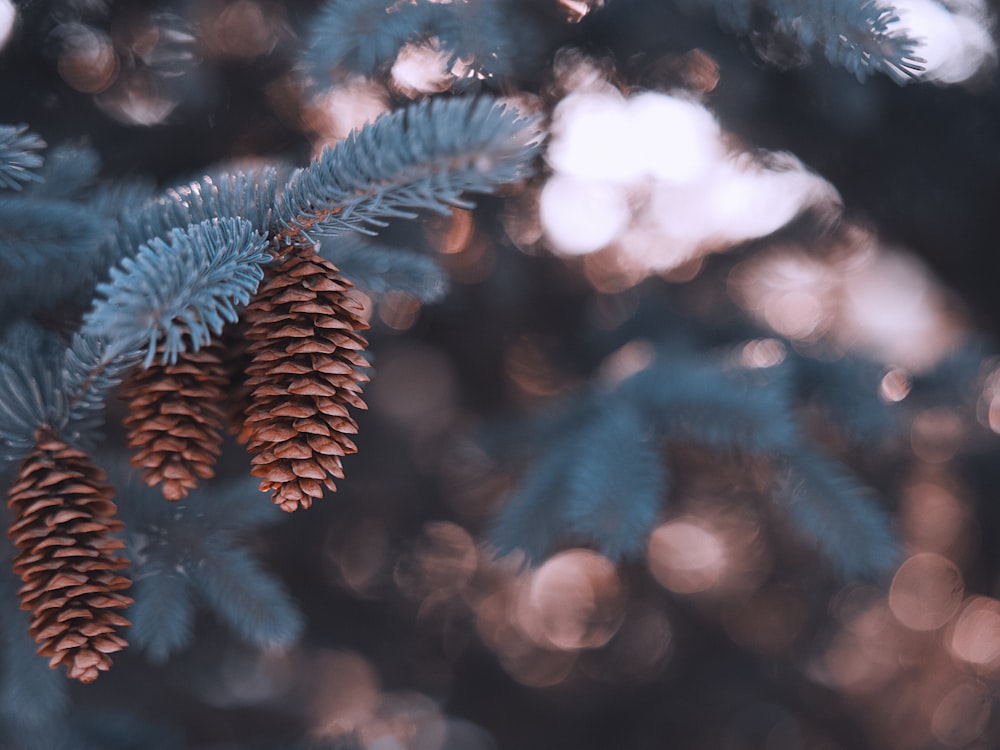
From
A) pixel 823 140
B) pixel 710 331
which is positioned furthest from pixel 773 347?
pixel 823 140

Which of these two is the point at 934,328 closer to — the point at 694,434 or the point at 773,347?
the point at 773,347

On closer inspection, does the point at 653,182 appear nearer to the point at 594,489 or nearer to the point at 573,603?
the point at 594,489

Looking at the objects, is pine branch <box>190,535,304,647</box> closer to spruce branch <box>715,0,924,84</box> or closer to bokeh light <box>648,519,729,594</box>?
spruce branch <box>715,0,924,84</box>

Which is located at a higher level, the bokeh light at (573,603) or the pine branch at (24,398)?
the pine branch at (24,398)

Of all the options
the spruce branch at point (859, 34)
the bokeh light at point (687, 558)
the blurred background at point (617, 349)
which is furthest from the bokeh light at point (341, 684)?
the spruce branch at point (859, 34)

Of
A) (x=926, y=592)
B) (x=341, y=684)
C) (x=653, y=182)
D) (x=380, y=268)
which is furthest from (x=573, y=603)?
(x=380, y=268)

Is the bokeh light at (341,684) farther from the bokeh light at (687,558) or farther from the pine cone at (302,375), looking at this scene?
the pine cone at (302,375)
